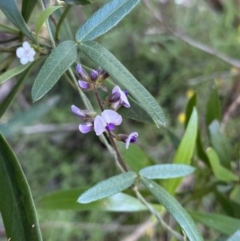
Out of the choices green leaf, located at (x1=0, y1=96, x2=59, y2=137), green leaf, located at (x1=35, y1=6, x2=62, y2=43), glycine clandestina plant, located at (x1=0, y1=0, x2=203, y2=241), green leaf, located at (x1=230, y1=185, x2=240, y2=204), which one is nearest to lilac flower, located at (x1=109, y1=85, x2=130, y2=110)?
glycine clandestina plant, located at (x1=0, y1=0, x2=203, y2=241)

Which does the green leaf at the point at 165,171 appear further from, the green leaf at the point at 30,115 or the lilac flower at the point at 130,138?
the green leaf at the point at 30,115

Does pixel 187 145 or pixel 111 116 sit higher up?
pixel 111 116

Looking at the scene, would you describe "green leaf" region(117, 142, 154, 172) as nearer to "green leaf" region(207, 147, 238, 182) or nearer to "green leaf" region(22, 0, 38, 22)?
"green leaf" region(207, 147, 238, 182)

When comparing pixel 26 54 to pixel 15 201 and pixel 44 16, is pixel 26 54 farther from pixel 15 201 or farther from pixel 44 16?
pixel 15 201

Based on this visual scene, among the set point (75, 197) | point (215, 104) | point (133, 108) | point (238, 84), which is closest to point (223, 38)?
point (238, 84)

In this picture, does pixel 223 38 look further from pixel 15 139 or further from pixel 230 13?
pixel 15 139

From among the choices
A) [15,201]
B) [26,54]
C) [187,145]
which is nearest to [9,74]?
[26,54]
